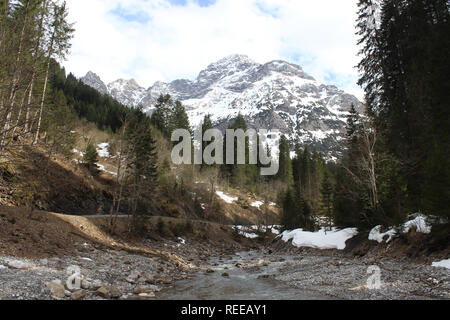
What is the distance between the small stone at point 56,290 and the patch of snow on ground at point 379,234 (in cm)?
1648

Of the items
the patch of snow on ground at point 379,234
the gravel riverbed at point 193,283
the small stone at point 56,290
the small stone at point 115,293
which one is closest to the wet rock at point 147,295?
the gravel riverbed at point 193,283

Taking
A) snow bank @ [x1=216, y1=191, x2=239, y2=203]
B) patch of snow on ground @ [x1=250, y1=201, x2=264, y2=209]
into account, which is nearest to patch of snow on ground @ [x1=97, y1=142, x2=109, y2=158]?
snow bank @ [x1=216, y1=191, x2=239, y2=203]

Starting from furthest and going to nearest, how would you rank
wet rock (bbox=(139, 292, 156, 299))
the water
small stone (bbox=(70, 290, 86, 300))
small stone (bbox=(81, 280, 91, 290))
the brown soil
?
the brown soil < the water < wet rock (bbox=(139, 292, 156, 299)) < small stone (bbox=(81, 280, 91, 290)) < small stone (bbox=(70, 290, 86, 300))

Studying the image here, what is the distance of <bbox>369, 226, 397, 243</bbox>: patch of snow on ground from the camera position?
16152 millimetres

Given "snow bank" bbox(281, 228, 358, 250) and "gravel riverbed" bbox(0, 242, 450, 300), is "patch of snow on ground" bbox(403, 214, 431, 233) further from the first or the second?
"snow bank" bbox(281, 228, 358, 250)

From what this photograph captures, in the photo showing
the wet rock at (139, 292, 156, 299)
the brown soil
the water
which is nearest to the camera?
the wet rock at (139, 292, 156, 299)

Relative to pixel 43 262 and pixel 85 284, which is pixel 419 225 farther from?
pixel 43 262

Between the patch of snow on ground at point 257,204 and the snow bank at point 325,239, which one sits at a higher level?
the patch of snow on ground at point 257,204

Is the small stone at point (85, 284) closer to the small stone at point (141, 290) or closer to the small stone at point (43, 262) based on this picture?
the small stone at point (141, 290)

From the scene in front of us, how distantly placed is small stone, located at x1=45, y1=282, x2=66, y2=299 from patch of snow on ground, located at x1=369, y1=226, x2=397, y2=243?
54.1 ft

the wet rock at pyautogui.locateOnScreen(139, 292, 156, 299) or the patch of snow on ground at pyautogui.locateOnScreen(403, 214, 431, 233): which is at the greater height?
the patch of snow on ground at pyautogui.locateOnScreen(403, 214, 431, 233)

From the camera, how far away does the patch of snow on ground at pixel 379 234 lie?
53.0ft
